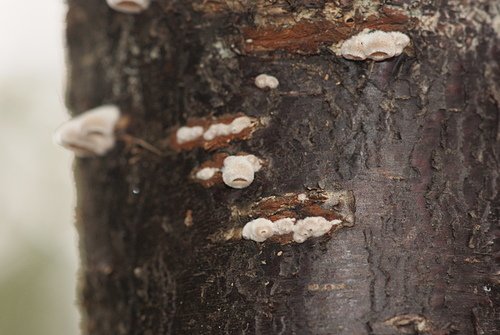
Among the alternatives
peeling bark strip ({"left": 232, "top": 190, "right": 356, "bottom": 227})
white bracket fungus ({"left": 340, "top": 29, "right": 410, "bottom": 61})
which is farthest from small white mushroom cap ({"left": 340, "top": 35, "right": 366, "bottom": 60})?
peeling bark strip ({"left": 232, "top": 190, "right": 356, "bottom": 227})

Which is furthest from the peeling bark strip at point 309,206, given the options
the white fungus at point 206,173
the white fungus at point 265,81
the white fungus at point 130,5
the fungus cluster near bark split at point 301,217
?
the white fungus at point 130,5

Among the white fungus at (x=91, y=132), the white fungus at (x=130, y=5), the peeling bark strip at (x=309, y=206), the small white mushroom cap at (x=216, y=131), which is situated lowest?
the peeling bark strip at (x=309, y=206)

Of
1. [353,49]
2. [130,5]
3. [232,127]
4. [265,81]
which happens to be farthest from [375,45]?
[130,5]

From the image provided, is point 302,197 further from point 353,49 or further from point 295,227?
point 353,49

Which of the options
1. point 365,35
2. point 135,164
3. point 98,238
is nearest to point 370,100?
point 365,35

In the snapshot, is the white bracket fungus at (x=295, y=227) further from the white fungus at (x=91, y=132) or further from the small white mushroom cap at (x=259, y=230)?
the white fungus at (x=91, y=132)
